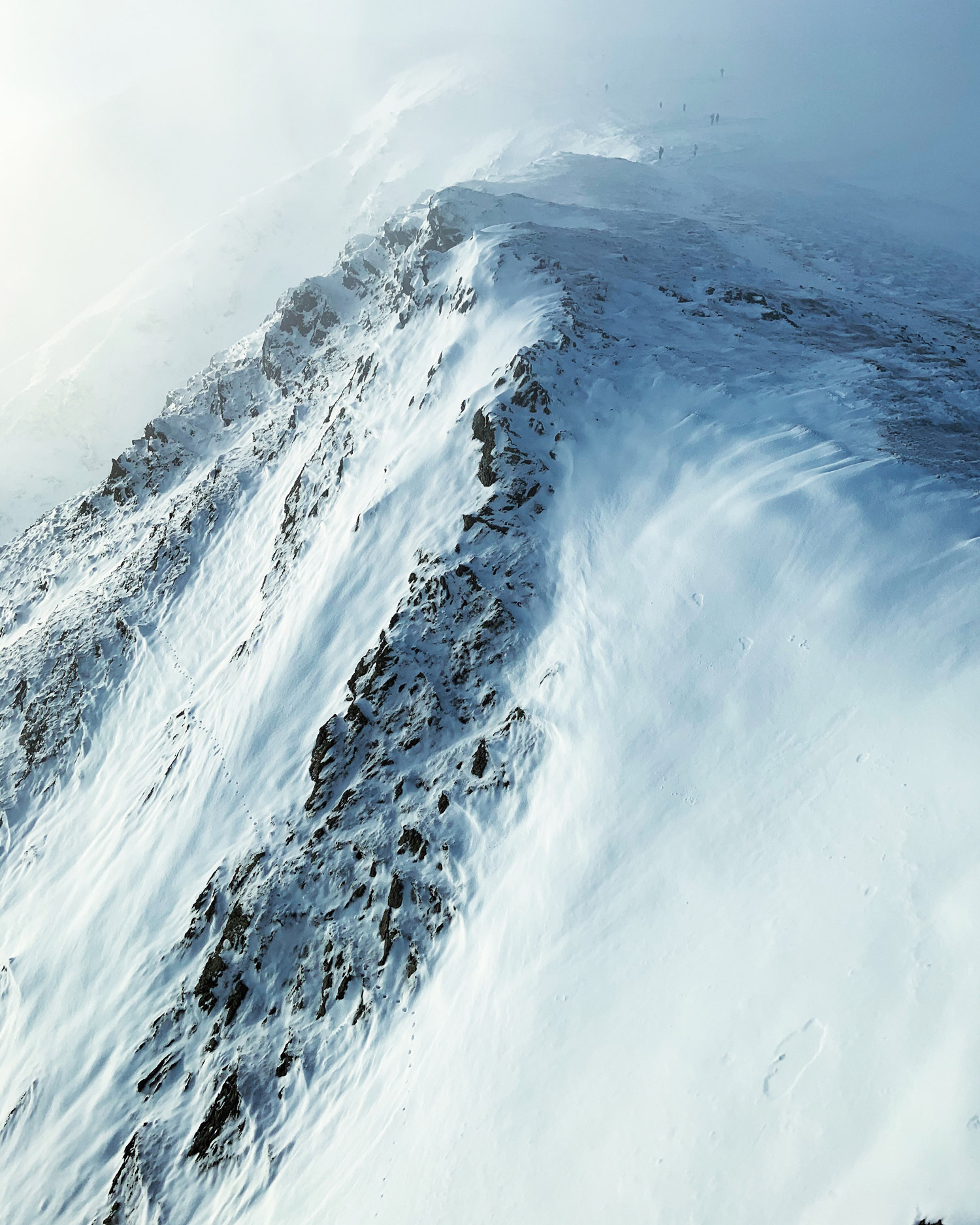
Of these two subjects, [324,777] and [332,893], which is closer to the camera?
[332,893]

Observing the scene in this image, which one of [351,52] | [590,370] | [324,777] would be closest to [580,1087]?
[324,777]

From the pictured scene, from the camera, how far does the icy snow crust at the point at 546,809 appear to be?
860cm

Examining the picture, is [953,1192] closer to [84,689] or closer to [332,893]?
[332,893]

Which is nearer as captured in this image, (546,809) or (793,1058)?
(793,1058)

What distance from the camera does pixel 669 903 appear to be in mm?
10984

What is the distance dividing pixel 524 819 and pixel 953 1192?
8679 mm

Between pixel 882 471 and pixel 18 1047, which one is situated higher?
pixel 882 471

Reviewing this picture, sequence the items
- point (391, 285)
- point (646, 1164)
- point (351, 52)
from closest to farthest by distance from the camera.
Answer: point (646, 1164)
point (391, 285)
point (351, 52)

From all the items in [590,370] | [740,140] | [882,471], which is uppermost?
Result: [590,370]

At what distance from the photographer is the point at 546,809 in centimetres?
1362

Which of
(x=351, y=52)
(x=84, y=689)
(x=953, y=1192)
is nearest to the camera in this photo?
(x=953, y=1192)

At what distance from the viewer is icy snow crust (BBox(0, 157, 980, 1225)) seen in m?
8.60

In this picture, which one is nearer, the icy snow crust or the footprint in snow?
the footprint in snow

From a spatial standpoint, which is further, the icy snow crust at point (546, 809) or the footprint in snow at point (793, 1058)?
the icy snow crust at point (546, 809)
